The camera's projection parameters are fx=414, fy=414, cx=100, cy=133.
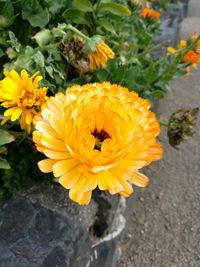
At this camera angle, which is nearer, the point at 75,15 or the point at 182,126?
the point at 182,126

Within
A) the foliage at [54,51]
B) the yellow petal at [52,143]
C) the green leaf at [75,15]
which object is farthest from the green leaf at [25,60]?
the yellow petal at [52,143]

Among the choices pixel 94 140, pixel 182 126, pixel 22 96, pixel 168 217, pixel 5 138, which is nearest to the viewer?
pixel 94 140

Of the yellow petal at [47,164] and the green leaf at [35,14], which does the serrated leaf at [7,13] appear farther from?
the yellow petal at [47,164]

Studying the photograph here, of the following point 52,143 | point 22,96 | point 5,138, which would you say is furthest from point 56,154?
point 5,138

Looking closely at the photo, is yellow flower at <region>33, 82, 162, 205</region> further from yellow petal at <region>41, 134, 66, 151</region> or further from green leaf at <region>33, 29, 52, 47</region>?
green leaf at <region>33, 29, 52, 47</region>

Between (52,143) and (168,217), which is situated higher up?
(52,143)

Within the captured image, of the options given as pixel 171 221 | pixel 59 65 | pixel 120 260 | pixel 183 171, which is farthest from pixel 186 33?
pixel 59 65

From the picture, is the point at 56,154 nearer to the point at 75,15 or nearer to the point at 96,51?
the point at 96,51
